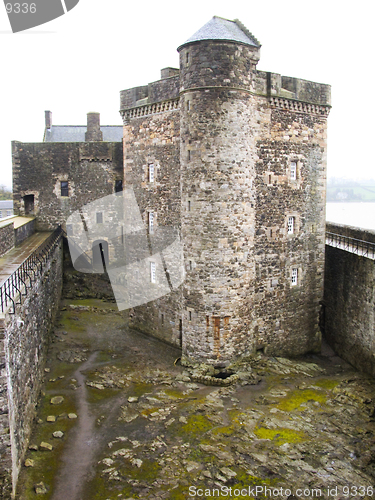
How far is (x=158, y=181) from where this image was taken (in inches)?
743

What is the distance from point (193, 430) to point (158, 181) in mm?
10230

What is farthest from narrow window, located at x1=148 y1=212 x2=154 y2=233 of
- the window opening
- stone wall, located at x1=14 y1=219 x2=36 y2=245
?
the window opening

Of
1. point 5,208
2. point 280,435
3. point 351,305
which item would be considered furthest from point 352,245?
point 5,208

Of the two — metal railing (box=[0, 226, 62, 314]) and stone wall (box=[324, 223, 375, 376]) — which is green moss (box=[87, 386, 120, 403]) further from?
stone wall (box=[324, 223, 375, 376])

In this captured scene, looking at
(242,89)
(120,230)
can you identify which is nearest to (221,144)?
(242,89)

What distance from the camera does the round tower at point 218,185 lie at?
612 inches

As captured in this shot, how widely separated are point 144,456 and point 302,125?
13734 millimetres

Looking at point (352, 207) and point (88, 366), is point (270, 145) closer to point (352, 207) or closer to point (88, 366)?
point (88, 366)

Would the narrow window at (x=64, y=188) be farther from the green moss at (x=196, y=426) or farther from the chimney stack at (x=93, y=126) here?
the green moss at (x=196, y=426)

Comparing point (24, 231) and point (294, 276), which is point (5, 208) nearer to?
point (24, 231)

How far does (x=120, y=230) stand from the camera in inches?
1051

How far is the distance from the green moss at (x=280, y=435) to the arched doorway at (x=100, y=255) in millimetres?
16239

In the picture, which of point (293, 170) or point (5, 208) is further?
point (5, 208)

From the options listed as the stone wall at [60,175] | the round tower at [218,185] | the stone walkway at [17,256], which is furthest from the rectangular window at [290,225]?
the stone wall at [60,175]
